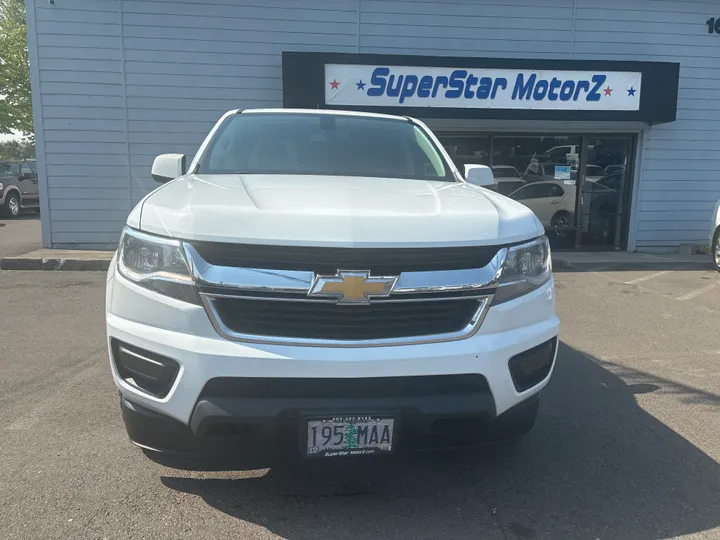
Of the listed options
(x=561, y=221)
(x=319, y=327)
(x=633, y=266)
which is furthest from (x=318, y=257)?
(x=561, y=221)

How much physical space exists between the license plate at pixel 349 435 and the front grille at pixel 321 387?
0.09 m

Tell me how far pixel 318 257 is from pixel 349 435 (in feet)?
2.35

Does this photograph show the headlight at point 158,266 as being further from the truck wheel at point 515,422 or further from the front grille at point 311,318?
the truck wheel at point 515,422

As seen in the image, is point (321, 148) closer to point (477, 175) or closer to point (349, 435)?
point (477, 175)

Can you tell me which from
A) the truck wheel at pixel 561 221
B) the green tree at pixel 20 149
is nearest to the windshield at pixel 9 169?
the truck wheel at pixel 561 221

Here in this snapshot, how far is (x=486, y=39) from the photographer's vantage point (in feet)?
34.3

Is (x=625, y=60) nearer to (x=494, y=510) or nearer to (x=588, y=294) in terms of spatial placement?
(x=588, y=294)

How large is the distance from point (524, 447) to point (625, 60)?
9.80 meters

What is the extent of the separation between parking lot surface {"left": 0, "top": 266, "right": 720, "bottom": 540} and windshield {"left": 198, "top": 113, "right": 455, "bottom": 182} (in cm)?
171

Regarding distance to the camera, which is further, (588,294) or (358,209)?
Result: (588,294)

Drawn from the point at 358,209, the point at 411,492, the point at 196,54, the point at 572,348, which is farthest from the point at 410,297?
the point at 196,54

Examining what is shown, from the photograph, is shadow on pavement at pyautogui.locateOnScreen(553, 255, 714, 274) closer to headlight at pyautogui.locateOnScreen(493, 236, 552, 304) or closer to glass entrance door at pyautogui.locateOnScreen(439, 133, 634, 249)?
glass entrance door at pyautogui.locateOnScreen(439, 133, 634, 249)

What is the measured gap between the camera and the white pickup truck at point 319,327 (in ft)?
7.30

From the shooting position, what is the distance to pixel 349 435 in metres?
2.29
